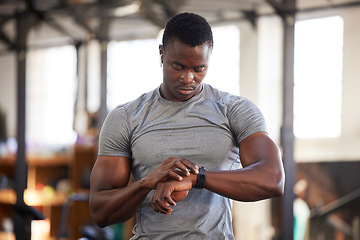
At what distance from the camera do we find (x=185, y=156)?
53.9 inches

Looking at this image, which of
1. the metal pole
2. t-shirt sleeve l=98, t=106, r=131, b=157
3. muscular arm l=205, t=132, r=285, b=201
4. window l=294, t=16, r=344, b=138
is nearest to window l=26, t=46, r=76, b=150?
the metal pole

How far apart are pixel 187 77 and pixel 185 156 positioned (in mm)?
214

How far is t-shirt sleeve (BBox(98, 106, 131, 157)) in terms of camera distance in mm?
1442

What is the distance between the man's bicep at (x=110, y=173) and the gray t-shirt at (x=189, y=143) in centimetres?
2

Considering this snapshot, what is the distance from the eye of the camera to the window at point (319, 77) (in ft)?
18.0

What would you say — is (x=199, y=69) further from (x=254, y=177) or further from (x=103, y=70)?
(x=103, y=70)

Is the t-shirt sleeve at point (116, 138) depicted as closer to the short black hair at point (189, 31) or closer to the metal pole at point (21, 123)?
the short black hair at point (189, 31)

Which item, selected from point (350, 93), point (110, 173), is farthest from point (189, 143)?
point (350, 93)

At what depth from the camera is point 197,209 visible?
1.36m

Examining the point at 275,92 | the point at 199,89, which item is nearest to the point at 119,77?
the point at 275,92

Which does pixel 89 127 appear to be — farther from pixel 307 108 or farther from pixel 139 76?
pixel 307 108

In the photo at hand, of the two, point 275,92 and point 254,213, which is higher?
point 275,92

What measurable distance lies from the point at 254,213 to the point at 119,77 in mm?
2812

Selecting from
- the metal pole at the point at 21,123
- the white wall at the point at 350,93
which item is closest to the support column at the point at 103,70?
the metal pole at the point at 21,123
